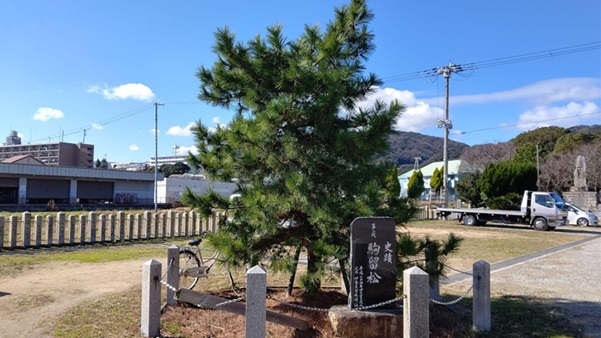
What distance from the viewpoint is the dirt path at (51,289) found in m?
5.49

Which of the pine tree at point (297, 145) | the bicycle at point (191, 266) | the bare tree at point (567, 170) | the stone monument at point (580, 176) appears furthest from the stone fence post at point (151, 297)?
the bare tree at point (567, 170)

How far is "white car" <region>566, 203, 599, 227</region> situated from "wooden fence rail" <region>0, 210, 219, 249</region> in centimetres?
2302

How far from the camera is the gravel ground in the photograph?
6.79 metres

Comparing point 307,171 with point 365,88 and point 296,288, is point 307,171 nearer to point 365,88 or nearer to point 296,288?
point 365,88

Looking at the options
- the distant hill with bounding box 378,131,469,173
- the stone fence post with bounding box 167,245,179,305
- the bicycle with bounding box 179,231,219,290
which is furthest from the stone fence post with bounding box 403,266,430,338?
the distant hill with bounding box 378,131,469,173

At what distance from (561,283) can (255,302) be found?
7745 millimetres

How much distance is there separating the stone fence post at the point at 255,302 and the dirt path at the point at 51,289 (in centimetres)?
255

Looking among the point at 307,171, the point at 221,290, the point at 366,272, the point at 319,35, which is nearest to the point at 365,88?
the point at 319,35

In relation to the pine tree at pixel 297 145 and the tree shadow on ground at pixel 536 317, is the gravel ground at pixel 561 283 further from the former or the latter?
the pine tree at pixel 297 145

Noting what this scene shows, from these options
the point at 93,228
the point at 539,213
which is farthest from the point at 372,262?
the point at 539,213

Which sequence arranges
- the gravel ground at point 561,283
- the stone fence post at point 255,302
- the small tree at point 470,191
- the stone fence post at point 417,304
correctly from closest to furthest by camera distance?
the stone fence post at point 255,302
the stone fence post at point 417,304
the gravel ground at point 561,283
the small tree at point 470,191

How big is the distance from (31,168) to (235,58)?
40751 millimetres

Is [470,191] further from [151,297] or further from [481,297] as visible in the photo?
[151,297]

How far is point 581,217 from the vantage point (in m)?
28.0
